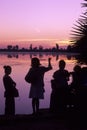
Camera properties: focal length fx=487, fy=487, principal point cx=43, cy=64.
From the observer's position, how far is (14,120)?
10.9m

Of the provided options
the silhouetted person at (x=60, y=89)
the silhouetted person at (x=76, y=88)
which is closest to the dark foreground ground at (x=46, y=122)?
the silhouetted person at (x=76, y=88)

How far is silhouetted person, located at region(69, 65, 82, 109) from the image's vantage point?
11.4 meters

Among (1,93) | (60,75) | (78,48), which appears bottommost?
(1,93)

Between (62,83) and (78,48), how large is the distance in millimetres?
1602

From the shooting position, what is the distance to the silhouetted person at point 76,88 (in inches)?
450

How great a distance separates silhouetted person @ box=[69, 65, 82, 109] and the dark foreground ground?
0.28 metres

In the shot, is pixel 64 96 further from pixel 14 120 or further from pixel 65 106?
pixel 14 120

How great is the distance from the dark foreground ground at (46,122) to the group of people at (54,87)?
0.36 meters

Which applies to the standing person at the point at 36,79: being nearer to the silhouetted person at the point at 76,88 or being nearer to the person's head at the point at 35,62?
the person's head at the point at 35,62

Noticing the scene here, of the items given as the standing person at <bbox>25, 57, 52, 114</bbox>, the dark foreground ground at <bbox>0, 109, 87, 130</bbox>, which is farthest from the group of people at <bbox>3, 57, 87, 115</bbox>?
the dark foreground ground at <bbox>0, 109, 87, 130</bbox>

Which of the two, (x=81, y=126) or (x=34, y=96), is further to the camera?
(x=34, y=96)

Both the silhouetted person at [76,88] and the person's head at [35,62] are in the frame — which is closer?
the silhouetted person at [76,88]

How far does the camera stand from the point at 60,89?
1221 centimetres

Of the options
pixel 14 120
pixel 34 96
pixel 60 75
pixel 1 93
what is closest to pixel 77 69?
pixel 60 75
